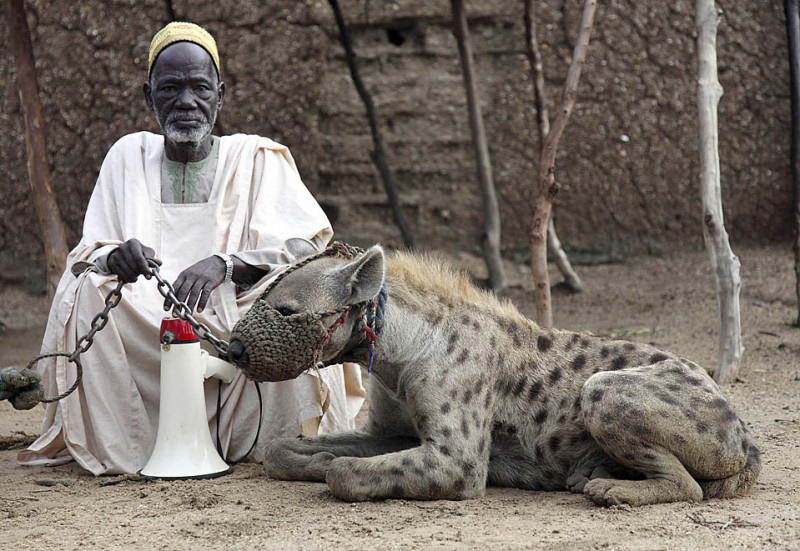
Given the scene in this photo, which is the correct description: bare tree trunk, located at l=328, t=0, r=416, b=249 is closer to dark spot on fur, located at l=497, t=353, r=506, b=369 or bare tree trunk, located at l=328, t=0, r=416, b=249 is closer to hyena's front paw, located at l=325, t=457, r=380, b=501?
dark spot on fur, located at l=497, t=353, r=506, b=369

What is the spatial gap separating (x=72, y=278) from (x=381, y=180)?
4.74 metres

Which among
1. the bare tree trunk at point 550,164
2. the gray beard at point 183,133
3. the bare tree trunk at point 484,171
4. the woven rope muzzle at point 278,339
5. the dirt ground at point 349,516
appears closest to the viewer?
the dirt ground at point 349,516

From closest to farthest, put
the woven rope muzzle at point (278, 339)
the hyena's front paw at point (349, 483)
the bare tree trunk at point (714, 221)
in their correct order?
the woven rope muzzle at point (278, 339) < the hyena's front paw at point (349, 483) < the bare tree trunk at point (714, 221)

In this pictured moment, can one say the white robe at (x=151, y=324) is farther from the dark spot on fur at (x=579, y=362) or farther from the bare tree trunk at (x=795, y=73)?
the bare tree trunk at (x=795, y=73)

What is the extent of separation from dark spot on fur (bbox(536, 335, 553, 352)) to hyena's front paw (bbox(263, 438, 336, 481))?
0.89m

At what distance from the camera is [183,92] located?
4.51 meters

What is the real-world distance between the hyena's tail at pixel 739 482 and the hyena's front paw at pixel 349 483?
44.9 inches

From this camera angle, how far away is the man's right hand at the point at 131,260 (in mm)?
3795

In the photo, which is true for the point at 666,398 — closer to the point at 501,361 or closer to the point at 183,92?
the point at 501,361

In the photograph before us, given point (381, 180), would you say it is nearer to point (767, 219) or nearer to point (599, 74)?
point (599, 74)

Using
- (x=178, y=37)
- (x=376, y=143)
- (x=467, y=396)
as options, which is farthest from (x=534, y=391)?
(x=376, y=143)

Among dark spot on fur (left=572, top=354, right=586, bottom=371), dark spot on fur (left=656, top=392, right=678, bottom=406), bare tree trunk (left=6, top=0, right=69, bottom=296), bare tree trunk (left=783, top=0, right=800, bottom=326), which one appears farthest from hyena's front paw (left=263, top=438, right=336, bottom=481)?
bare tree trunk (left=783, top=0, right=800, bottom=326)

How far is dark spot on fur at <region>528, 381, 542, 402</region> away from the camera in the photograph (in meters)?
3.72

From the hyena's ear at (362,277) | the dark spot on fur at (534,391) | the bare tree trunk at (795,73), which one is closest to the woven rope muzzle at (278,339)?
the hyena's ear at (362,277)
